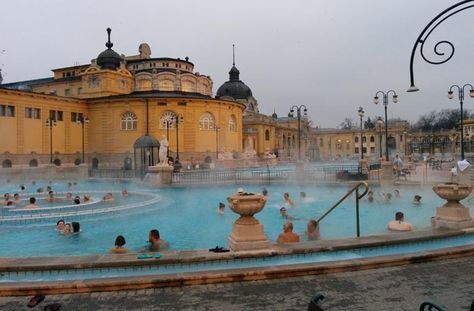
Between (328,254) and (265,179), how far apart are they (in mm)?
20784

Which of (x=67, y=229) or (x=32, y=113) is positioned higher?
(x=32, y=113)

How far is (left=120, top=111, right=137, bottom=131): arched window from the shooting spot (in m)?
51.0

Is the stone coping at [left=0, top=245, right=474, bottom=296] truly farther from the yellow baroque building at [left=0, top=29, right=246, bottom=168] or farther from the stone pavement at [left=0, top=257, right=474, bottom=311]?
the yellow baroque building at [left=0, top=29, right=246, bottom=168]

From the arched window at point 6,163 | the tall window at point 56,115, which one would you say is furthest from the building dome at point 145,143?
the arched window at point 6,163

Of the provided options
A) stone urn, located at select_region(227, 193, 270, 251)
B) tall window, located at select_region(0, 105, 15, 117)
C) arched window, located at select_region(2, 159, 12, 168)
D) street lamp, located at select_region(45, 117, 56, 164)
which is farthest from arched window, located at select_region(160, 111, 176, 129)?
stone urn, located at select_region(227, 193, 270, 251)

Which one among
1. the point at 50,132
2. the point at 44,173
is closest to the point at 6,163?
the point at 50,132

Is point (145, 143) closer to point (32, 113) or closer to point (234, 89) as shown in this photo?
point (32, 113)

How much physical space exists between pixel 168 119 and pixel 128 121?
535cm

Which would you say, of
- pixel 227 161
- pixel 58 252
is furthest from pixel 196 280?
pixel 227 161

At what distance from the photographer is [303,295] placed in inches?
220

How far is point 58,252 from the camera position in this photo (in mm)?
10641

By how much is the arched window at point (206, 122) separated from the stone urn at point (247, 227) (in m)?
46.0

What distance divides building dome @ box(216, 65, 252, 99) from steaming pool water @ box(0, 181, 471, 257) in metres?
61.1

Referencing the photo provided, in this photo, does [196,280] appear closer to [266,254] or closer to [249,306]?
[249,306]
